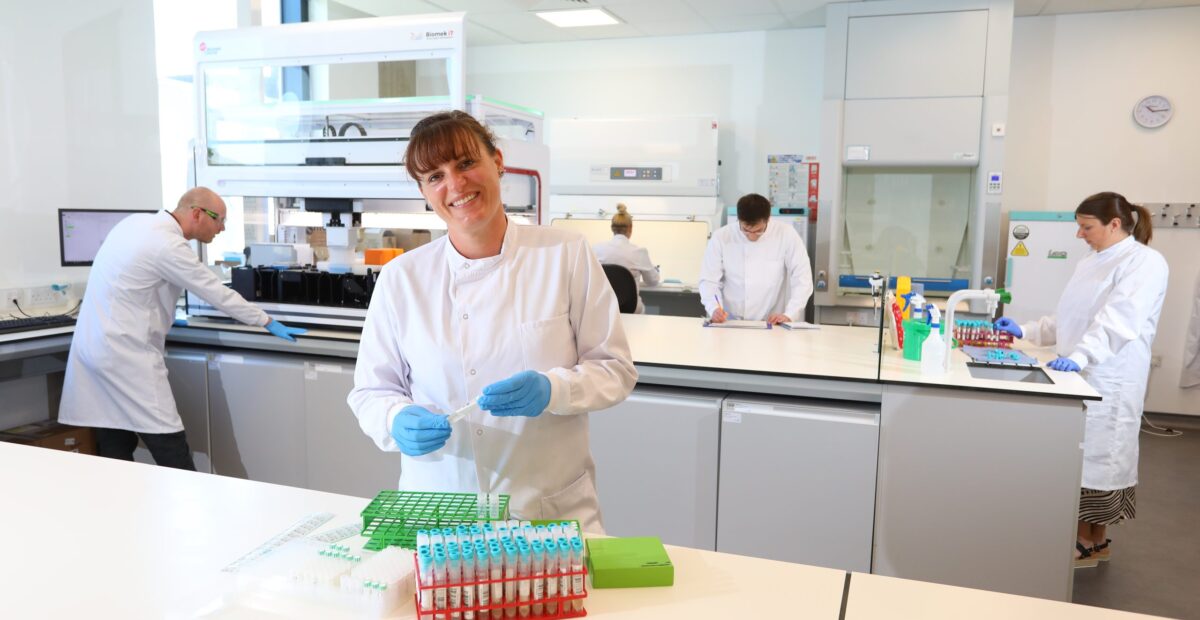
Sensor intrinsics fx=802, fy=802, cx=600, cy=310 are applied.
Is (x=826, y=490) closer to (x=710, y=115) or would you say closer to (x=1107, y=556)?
(x=1107, y=556)

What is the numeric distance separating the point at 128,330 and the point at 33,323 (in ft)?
1.82

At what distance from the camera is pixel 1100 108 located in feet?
18.0

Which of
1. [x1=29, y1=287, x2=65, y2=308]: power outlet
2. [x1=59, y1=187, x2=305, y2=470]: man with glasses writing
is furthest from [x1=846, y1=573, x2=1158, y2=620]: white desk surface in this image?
[x1=29, y1=287, x2=65, y2=308]: power outlet

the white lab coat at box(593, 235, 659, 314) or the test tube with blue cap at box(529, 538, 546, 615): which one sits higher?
the white lab coat at box(593, 235, 659, 314)

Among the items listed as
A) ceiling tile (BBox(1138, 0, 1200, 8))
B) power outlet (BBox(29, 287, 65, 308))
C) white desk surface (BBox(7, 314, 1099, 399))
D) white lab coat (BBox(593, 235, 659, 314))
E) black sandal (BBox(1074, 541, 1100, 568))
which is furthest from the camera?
white lab coat (BBox(593, 235, 659, 314))

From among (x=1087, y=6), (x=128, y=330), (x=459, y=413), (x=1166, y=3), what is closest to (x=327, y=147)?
(x=128, y=330)

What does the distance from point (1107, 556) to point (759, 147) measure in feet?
12.5

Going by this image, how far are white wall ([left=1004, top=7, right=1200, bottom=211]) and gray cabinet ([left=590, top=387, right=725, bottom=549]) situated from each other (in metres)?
4.05

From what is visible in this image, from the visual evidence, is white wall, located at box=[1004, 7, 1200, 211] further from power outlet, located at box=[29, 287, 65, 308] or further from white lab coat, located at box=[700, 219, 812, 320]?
power outlet, located at box=[29, 287, 65, 308]

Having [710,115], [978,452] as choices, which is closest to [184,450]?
[978,452]

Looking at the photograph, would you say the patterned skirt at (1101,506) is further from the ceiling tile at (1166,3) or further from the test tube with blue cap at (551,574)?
the ceiling tile at (1166,3)

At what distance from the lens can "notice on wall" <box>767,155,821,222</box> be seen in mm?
5980

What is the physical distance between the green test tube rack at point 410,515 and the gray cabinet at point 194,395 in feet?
8.36

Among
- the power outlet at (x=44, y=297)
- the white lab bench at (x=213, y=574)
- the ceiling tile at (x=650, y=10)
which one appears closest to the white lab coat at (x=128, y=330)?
the power outlet at (x=44, y=297)
